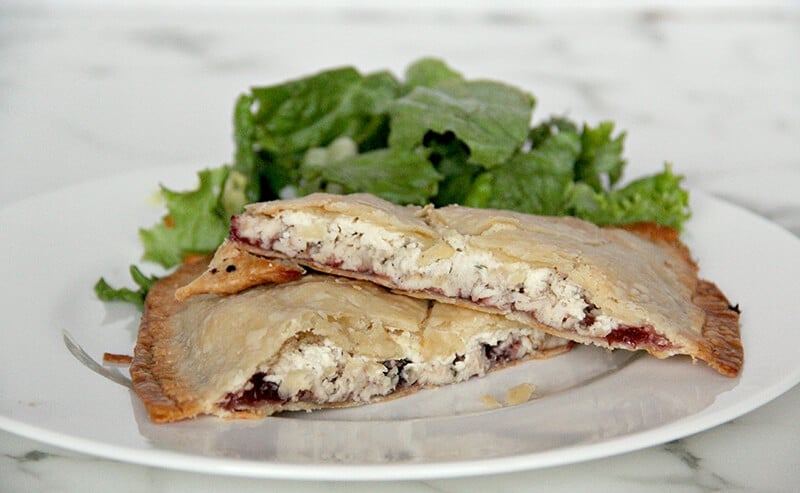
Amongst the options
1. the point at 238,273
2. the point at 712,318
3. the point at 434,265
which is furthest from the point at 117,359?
the point at 712,318

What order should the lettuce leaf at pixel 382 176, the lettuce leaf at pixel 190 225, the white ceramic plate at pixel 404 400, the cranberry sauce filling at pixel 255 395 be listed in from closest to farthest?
the white ceramic plate at pixel 404 400 → the cranberry sauce filling at pixel 255 395 → the lettuce leaf at pixel 190 225 → the lettuce leaf at pixel 382 176

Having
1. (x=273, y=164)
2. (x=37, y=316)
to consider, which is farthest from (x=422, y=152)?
(x=37, y=316)

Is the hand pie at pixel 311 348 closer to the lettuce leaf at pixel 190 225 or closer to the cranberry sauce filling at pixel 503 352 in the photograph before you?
the cranberry sauce filling at pixel 503 352

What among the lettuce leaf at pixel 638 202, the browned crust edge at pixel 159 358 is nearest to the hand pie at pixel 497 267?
the browned crust edge at pixel 159 358

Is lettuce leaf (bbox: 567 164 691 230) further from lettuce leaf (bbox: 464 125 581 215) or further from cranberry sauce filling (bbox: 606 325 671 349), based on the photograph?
cranberry sauce filling (bbox: 606 325 671 349)

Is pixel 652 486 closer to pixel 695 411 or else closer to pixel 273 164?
pixel 695 411

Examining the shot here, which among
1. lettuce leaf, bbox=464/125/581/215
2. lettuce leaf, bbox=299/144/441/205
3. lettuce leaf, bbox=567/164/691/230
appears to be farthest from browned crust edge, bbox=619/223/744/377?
lettuce leaf, bbox=299/144/441/205

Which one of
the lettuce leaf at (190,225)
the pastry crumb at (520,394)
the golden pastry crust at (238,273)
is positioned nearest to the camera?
the pastry crumb at (520,394)

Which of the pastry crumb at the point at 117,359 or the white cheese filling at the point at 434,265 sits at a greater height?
the white cheese filling at the point at 434,265

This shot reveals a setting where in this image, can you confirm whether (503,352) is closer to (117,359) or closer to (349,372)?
(349,372)
